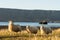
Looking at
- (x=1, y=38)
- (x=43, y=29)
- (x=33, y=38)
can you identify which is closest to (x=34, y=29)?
(x=43, y=29)

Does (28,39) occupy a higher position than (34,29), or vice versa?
(28,39)

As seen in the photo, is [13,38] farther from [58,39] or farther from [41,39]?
[58,39]

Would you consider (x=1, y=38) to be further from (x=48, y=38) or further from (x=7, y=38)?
(x=48, y=38)

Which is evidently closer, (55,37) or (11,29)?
(55,37)

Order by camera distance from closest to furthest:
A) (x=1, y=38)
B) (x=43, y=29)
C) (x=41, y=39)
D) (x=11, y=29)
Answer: (x=1, y=38) < (x=41, y=39) < (x=43, y=29) < (x=11, y=29)

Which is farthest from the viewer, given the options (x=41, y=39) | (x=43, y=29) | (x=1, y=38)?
(x=43, y=29)

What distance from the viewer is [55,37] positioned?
38.0 ft

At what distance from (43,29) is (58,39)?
3.38 m

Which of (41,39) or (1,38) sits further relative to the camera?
(41,39)

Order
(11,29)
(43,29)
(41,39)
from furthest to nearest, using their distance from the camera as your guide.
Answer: (11,29) < (43,29) < (41,39)

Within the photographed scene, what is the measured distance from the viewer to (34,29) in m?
15.1

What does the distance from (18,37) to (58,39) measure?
5.65 feet

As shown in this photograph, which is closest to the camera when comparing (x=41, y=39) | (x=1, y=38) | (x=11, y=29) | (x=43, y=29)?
(x=1, y=38)

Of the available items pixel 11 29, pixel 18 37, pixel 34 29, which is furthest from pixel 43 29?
pixel 18 37
